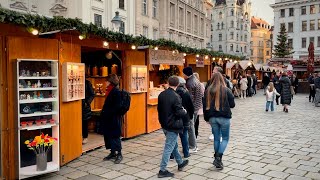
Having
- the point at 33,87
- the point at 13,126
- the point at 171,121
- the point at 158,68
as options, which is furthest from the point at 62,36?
the point at 158,68

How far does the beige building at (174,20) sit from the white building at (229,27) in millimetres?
37266

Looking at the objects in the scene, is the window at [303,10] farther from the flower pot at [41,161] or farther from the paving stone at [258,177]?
the flower pot at [41,161]

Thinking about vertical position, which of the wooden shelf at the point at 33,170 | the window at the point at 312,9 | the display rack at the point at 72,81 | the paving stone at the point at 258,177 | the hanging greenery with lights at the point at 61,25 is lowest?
the paving stone at the point at 258,177

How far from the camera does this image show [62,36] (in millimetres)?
6641

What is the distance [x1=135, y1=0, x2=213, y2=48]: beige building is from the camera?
109ft

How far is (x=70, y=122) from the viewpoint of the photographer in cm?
678

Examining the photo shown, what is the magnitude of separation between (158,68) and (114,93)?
Result: 651 cm

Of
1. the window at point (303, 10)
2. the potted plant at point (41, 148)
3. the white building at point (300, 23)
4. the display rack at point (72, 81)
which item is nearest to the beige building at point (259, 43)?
the white building at point (300, 23)

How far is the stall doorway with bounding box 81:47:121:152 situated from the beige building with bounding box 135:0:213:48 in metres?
21.3

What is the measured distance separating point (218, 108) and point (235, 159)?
1523 millimetres

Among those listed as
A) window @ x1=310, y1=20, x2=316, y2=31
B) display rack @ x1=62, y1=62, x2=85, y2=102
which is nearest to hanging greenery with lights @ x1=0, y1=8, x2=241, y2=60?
display rack @ x1=62, y1=62, x2=85, y2=102

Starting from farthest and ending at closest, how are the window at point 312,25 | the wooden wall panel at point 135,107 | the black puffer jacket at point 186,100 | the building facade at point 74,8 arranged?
the window at point 312,25, the building facade at point 74,8, the wooden wall panel at point 135,107, the black puffer jacket at point 186,100

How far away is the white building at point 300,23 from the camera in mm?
57728

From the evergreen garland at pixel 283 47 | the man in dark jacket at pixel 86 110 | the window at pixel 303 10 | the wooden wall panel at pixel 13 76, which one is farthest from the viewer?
the window at pixel 303 10
